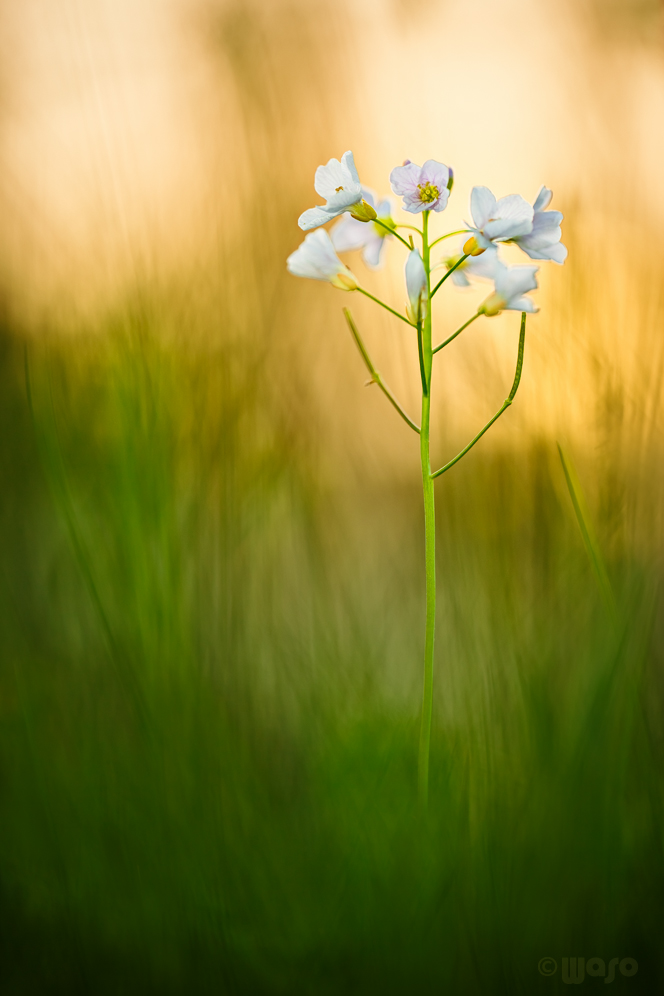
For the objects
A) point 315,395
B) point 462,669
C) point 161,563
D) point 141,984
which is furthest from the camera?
point 315,395

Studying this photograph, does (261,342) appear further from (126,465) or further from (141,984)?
(141,984)

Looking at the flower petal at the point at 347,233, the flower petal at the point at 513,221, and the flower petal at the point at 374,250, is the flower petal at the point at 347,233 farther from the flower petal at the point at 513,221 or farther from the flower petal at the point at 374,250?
the flower petal at the point at 513,221

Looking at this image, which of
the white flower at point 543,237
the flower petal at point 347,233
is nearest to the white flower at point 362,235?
the flower petal at point 347,233

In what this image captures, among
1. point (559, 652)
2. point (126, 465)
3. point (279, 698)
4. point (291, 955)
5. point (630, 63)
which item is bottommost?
point (291, 955)

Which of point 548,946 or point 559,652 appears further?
point 559,652

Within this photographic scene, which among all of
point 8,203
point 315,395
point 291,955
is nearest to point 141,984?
point 291,955

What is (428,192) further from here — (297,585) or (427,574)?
(297,585)

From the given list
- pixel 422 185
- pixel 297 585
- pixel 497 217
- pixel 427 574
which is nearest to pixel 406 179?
pixel 422 185
